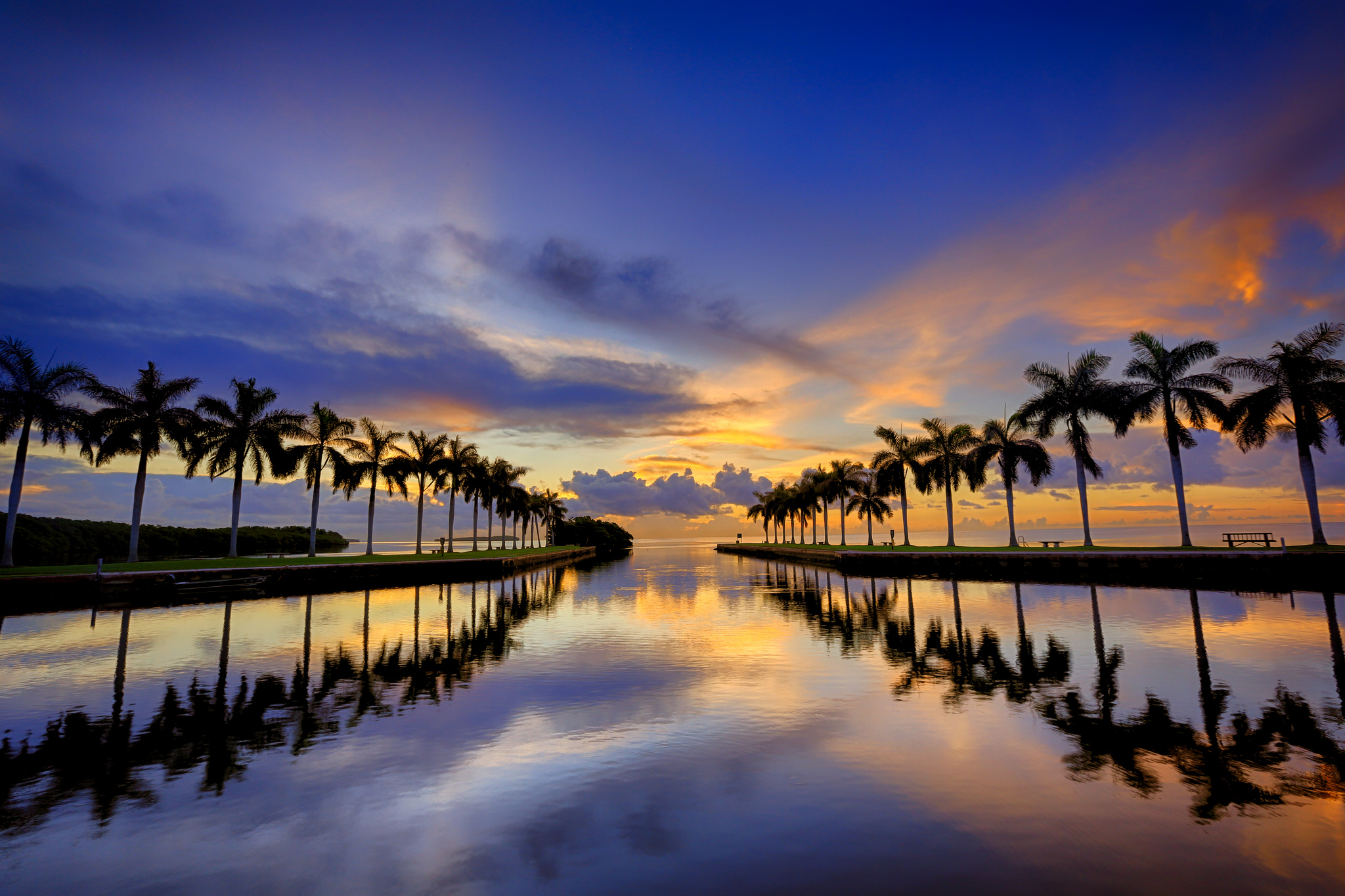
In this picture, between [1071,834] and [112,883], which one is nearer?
[112,883]

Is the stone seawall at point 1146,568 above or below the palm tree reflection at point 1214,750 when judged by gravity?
above

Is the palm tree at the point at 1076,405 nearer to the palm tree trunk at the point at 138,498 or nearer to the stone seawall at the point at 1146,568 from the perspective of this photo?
the stone seawall at the point at 1146,568

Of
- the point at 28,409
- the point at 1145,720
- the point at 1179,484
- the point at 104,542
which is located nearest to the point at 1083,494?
the point at 1179,484

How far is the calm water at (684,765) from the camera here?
653 centimetres

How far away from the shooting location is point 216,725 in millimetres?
11500

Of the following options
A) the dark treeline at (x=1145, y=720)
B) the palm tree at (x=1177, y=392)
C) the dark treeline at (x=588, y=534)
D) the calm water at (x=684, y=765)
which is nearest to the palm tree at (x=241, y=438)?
the calm water at (x=684, y=765)

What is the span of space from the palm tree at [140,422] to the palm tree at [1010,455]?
6351 cm

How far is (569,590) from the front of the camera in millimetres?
41625

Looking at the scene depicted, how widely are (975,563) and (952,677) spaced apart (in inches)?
1497

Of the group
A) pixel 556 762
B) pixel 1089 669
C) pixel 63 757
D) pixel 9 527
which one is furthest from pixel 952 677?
pixel 9 527

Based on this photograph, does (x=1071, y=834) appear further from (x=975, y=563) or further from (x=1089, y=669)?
(x=975, y=563)

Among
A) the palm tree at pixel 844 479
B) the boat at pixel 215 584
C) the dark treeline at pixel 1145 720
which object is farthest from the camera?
the palm tree at pixel 844 479

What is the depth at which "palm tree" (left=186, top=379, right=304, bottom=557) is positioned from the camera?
46906mm

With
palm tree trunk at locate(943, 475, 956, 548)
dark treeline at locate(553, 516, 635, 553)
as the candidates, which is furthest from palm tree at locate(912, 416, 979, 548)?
dark treeline at locate(553, 516, 635, 553)
